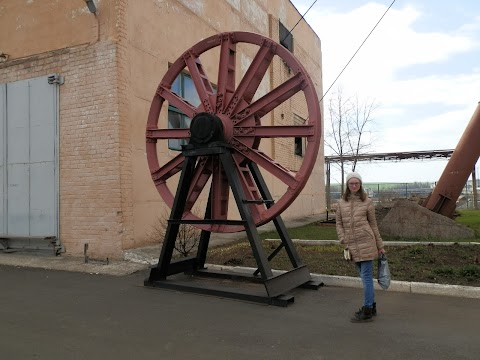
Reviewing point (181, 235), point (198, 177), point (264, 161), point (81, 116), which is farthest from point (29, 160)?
point (264, 161)

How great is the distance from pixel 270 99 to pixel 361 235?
9.01ft

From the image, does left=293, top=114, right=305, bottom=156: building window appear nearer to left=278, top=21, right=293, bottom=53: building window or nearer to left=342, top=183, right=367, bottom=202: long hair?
left=278, top=21, right=293, bottom=53: building window

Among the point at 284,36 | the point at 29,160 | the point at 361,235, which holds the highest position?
the point at 284,36

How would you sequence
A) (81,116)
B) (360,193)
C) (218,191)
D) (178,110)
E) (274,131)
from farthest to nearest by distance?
(178,110) → (81,116) → (218,191) → (274,131) → (360,193)

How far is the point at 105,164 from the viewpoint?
30.8 ft

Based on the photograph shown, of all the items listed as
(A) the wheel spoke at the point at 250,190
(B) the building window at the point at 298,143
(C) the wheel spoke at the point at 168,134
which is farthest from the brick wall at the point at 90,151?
(B) the building window at the point at 298,143

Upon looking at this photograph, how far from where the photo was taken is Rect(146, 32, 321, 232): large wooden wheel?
6.45 m

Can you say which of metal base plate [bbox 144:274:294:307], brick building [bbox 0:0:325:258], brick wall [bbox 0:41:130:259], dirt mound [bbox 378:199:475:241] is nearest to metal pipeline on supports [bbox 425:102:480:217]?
dirt mound [bbox 378:199:475:241]

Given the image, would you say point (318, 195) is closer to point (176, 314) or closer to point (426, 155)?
point (426, 155)

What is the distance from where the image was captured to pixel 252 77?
6.96 meters

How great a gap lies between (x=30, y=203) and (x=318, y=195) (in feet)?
50.1

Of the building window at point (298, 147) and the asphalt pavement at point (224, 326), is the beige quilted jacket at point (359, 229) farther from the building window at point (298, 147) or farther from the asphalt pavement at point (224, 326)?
the building window at point (298, 147)

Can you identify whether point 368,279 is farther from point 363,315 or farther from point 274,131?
point 274,131

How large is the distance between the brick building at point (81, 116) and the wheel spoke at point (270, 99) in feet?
11.5
